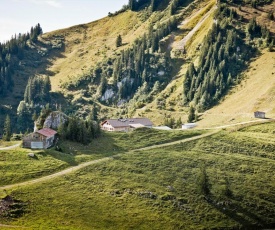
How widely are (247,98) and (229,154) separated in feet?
227

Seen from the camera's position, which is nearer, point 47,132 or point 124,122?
point 47,132

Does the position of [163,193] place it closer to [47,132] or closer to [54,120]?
[47,132]

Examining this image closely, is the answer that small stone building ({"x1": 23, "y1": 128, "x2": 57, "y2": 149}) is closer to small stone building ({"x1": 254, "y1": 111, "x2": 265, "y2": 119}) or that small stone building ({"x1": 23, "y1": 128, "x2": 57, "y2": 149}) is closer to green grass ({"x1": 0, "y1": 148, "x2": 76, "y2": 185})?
green grass ({"x1": 0, "y1": 148, "x2": 76, "y2": 185})

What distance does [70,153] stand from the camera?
107562 mm

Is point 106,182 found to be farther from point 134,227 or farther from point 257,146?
point 257,146

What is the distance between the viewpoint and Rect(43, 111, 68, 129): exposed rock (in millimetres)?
119062

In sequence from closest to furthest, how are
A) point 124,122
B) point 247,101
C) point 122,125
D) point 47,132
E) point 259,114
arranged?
1. point 47,132
2. point 122,125
3. point 259,114
4. point 124,122
5. point 247,101

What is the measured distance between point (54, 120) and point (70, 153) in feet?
54.3

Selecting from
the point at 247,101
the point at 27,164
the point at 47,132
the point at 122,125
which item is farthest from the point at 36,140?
the point at 247,101

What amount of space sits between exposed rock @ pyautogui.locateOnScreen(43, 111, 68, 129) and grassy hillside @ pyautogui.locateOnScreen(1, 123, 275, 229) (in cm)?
2456

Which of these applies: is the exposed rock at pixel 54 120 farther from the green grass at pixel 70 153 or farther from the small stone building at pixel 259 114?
the small stone building at pixel 259 114

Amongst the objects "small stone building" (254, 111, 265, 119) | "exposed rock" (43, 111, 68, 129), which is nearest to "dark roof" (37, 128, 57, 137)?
"exposed rock" (43, 111, 68, 129)

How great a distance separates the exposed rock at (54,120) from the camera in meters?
119

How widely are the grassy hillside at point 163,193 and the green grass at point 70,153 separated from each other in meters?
5.29
